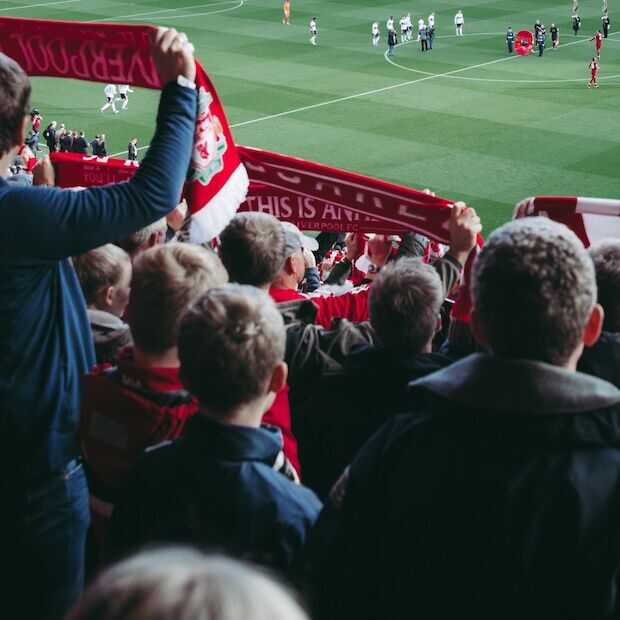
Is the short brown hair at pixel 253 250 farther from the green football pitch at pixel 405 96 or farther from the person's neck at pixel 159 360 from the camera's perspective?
the green football pitch at pixel 405 96

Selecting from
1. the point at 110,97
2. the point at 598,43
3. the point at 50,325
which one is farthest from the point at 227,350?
the point at 598,43

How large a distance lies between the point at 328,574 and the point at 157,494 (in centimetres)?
60

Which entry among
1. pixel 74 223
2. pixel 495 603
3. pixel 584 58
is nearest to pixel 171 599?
pixel 495 603

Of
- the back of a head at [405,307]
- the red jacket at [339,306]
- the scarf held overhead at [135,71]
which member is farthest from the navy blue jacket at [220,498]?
the red jacket at [339,306]

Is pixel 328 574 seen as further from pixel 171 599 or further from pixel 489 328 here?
pixel 171 599

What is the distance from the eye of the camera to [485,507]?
8.84 ft

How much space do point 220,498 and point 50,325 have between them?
1047mm

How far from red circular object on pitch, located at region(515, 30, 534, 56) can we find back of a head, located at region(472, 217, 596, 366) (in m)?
Result: 42.2

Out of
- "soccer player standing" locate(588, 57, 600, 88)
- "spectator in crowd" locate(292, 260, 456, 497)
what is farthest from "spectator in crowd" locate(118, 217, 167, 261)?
"soccer player standing" locate(588, 57, 600, 88)

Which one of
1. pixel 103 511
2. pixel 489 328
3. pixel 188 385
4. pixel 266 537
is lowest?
pixel 103 511

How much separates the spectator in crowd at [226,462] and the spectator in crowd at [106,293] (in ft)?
4.81

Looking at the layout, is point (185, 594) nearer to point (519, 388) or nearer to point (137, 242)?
point (519, 388)

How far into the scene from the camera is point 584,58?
1698 inches

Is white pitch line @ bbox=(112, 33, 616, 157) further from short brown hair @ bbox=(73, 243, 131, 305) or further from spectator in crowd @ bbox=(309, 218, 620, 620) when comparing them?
spectator in crowd @ bbox=(309, 218, 620, 620)
